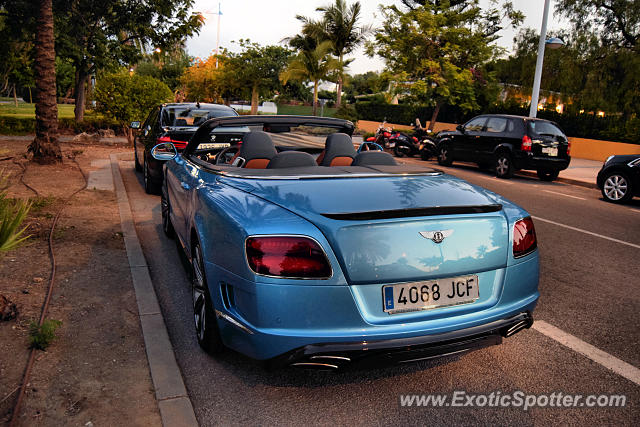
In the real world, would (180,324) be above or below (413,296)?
below

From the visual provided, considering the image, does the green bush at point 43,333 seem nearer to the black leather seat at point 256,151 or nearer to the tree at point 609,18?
the black leather seat at point 256,151

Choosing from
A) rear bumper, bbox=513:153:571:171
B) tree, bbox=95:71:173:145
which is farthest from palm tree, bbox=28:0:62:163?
rear bumper, bbox=513:153:571:171

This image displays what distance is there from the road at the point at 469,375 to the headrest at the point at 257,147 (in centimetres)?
132

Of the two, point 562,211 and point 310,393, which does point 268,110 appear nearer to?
point 562,211

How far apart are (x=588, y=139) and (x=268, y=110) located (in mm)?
55323

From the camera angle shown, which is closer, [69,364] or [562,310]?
[69,364]

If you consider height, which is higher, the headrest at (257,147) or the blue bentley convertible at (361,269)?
the headrest at (257,147)

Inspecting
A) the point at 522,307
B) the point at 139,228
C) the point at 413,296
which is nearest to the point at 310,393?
the point at 413,296

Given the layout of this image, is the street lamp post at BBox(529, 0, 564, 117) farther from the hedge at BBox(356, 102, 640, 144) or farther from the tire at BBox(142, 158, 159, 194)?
the tire at BBox(142, 158, 159, 194)

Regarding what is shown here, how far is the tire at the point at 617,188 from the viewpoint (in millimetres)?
10789

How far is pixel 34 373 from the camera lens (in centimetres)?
302

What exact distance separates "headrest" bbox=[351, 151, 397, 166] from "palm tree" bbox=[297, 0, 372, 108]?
A: 118 ft

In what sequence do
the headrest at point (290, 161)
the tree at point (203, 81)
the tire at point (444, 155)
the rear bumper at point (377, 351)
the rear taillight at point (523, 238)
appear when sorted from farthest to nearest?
the tree at point (203, 81) < the tire at point (444, 155) < the headrest at point (290, 161) < the rear taillight at point (523, 238) < the rear bumper at point (377, 351)

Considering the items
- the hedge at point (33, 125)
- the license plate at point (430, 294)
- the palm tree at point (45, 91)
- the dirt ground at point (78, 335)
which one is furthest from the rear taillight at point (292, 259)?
the hedge at point (33, 125)
